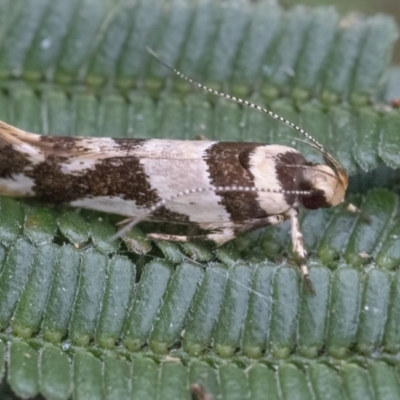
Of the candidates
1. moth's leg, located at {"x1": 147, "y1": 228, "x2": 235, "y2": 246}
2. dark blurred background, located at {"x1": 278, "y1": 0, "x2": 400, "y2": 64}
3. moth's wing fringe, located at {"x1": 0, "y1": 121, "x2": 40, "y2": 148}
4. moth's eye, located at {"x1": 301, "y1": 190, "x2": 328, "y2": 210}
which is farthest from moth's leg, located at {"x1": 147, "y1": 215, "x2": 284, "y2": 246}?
dark blurred background, located at {"x1": 278, "y1": 0, "x2": 400, "y2": 64}

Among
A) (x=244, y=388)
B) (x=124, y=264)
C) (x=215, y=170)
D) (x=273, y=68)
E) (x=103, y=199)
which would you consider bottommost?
(x=244, y=388)

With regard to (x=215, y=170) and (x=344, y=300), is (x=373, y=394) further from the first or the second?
(x=215, y=170)

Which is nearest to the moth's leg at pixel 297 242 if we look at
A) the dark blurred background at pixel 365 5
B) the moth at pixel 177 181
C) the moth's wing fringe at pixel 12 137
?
the moth at pixel 177 181

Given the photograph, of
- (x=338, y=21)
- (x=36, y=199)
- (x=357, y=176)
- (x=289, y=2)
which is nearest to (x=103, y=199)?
(x=36, y=199)

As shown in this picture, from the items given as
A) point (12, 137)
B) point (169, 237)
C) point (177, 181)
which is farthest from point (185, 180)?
point (12, 137)

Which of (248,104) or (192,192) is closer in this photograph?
(192,192)

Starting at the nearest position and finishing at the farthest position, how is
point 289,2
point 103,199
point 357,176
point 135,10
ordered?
point 103,199 < point 357,176 < point 135,10 < point 289,2

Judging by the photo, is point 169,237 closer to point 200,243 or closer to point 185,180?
point 200,243

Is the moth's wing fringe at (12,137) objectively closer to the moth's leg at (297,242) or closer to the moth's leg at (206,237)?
the moth's leg at (206,237)

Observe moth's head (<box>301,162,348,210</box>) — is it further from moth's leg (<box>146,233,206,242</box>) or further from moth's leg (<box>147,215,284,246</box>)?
moth's leg (<box>146,233,206,242</box>)
